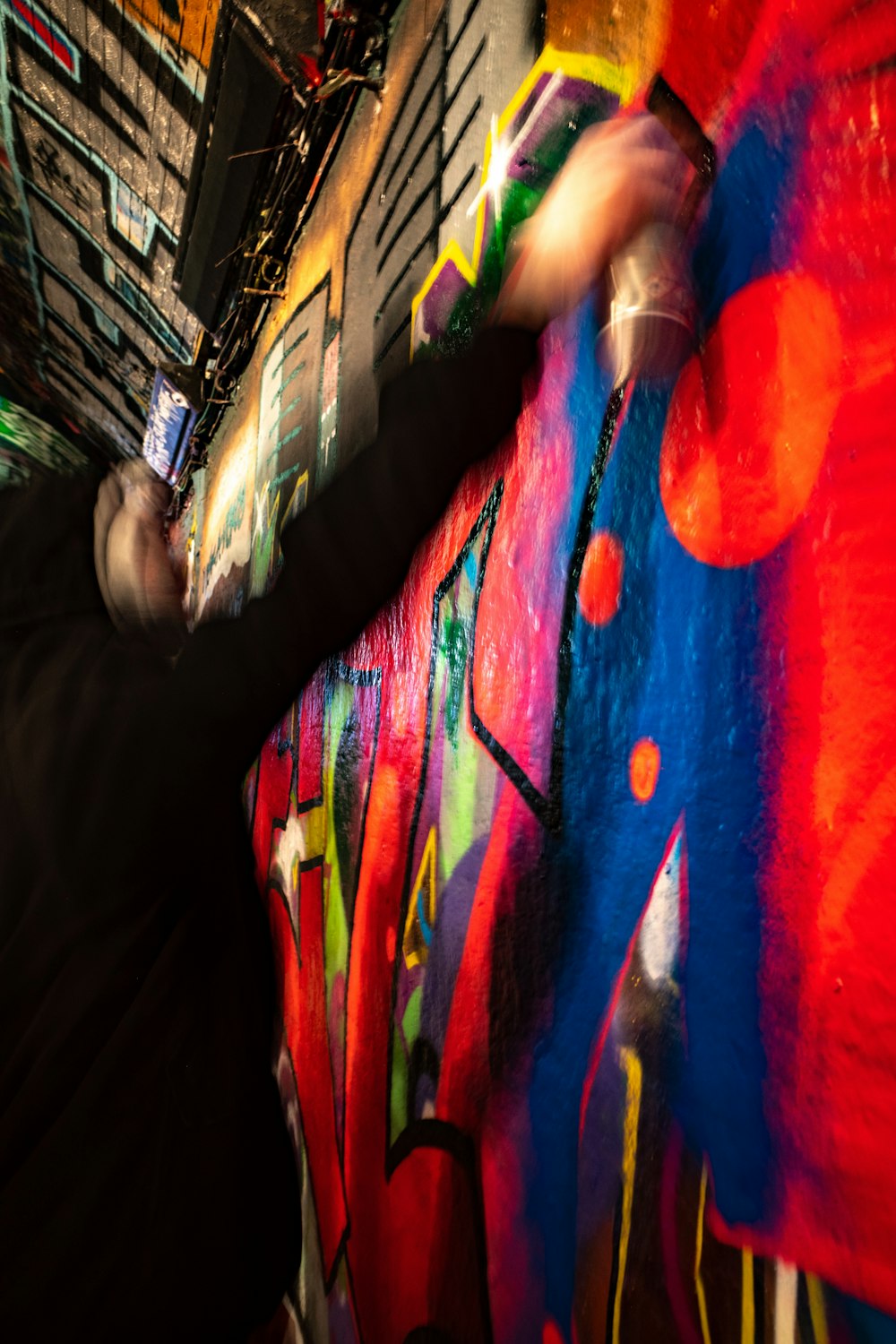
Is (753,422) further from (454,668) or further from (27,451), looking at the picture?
(27,451)

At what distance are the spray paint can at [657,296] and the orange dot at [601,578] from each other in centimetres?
23

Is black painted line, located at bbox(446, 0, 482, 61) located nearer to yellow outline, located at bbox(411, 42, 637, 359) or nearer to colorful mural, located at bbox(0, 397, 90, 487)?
yellow outline, located at bbox(411, 42, 637, 359)

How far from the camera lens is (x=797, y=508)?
0.71 metres

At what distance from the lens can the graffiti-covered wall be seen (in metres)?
0.63

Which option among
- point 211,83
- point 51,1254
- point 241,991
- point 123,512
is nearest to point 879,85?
point 123,512

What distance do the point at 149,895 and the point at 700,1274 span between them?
1.03 m

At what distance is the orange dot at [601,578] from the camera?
3.19 ft

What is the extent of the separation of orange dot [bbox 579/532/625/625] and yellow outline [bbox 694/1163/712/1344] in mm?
672

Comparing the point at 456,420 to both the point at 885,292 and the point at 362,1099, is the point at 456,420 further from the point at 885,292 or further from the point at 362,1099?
the point at 362,1099

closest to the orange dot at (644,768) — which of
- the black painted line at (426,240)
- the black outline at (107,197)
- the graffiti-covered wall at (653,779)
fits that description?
the graffiti-covered wall at (653,779)

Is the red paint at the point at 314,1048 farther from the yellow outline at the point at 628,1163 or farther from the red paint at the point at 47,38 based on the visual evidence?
the red paint at the point at 47,38

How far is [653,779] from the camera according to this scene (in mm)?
851

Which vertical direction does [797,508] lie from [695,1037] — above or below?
above

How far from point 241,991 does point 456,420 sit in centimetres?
142
